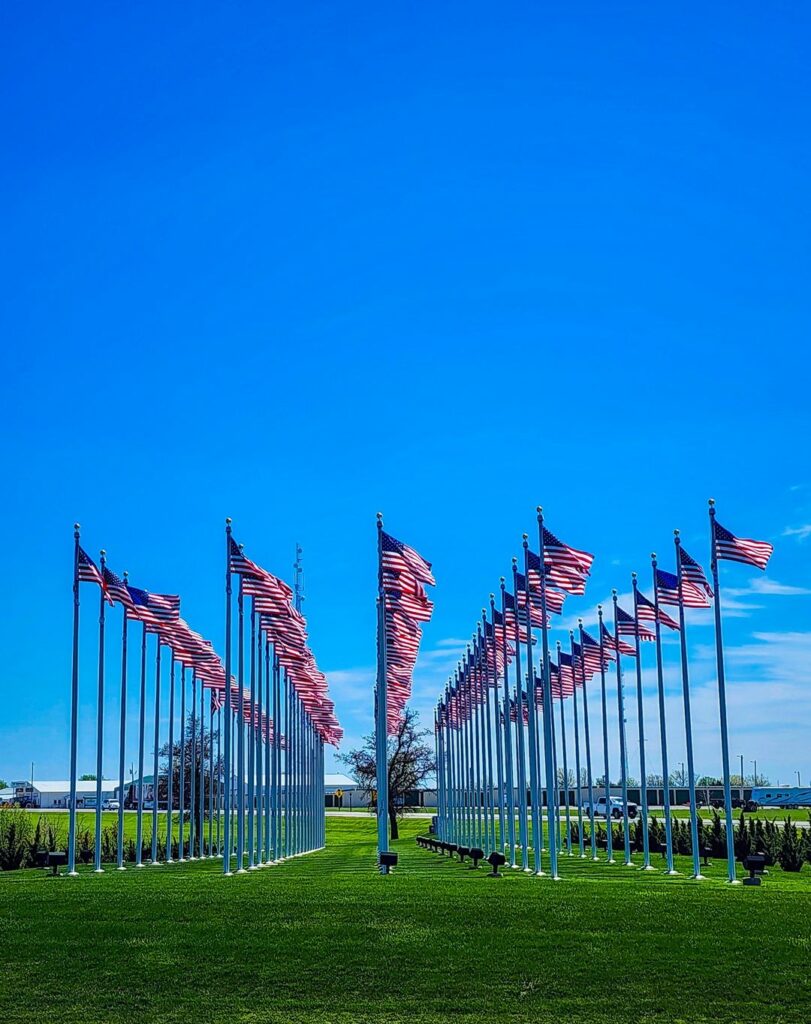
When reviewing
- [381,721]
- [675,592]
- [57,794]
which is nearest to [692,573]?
[675,592]

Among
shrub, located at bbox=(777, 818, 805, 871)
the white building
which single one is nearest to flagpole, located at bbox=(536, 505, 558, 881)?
shrub, located at bbox=(777, 818, 805, 871)

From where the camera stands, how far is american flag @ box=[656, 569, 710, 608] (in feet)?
118

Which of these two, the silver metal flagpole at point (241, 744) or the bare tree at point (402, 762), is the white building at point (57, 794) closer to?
the bare tree at point (402, 762)

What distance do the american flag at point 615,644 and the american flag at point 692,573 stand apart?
21.1 feet

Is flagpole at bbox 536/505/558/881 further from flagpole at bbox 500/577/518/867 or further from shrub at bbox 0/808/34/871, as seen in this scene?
shrub at bbox 0/808/34/871

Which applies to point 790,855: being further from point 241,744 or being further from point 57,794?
point 57,794

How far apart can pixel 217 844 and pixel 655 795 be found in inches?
3568

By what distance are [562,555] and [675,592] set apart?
3.59 metres

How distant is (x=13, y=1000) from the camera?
20.4 metres

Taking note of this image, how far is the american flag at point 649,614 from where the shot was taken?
38500mm

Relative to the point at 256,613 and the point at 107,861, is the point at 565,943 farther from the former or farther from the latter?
the point at 107,861

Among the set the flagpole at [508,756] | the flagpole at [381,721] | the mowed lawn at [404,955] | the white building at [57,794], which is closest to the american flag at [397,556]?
the flagpole at [381,721]

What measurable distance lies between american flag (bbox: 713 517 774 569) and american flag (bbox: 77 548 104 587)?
1650cm

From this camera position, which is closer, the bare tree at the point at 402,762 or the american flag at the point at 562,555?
the american flag at the point at 562,555
